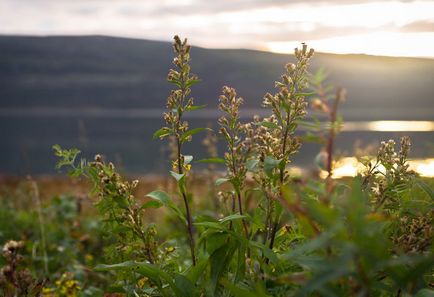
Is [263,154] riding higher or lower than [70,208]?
higher

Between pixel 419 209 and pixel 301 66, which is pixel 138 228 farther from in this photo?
pixel 419 209

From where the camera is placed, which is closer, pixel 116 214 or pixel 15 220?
pixel 116 214

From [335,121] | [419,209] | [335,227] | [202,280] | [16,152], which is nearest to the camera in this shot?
[335,227]

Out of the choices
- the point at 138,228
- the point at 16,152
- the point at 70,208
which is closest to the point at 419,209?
the point at 138,228

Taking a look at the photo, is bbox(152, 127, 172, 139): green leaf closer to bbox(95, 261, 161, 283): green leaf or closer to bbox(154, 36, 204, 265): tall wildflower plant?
bbox(154, 36, 204, 265): tall wildflower plant

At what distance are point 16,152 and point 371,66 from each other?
87805mm

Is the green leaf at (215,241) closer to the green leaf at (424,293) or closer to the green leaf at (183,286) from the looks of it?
the green leaf at (183,286)

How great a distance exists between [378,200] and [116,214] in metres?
1.05

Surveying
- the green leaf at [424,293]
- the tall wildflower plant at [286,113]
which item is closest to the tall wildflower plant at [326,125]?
the green leaf at [424,293]

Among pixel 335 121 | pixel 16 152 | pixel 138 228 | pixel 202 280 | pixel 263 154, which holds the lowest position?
pixel 16 152

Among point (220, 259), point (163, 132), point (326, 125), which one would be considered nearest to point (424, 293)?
point (326, 125)

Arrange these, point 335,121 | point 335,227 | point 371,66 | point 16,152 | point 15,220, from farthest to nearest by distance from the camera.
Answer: point 371,66 → point 16,152 → point 15,220 → point 335,121 → point 335,227

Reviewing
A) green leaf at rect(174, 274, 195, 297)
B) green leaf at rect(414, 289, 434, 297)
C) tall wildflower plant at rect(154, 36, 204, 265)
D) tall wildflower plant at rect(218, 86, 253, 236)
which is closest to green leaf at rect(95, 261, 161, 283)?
green leaf at rect(174, 274, 195, 297)

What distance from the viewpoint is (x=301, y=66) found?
2342 millimetres
